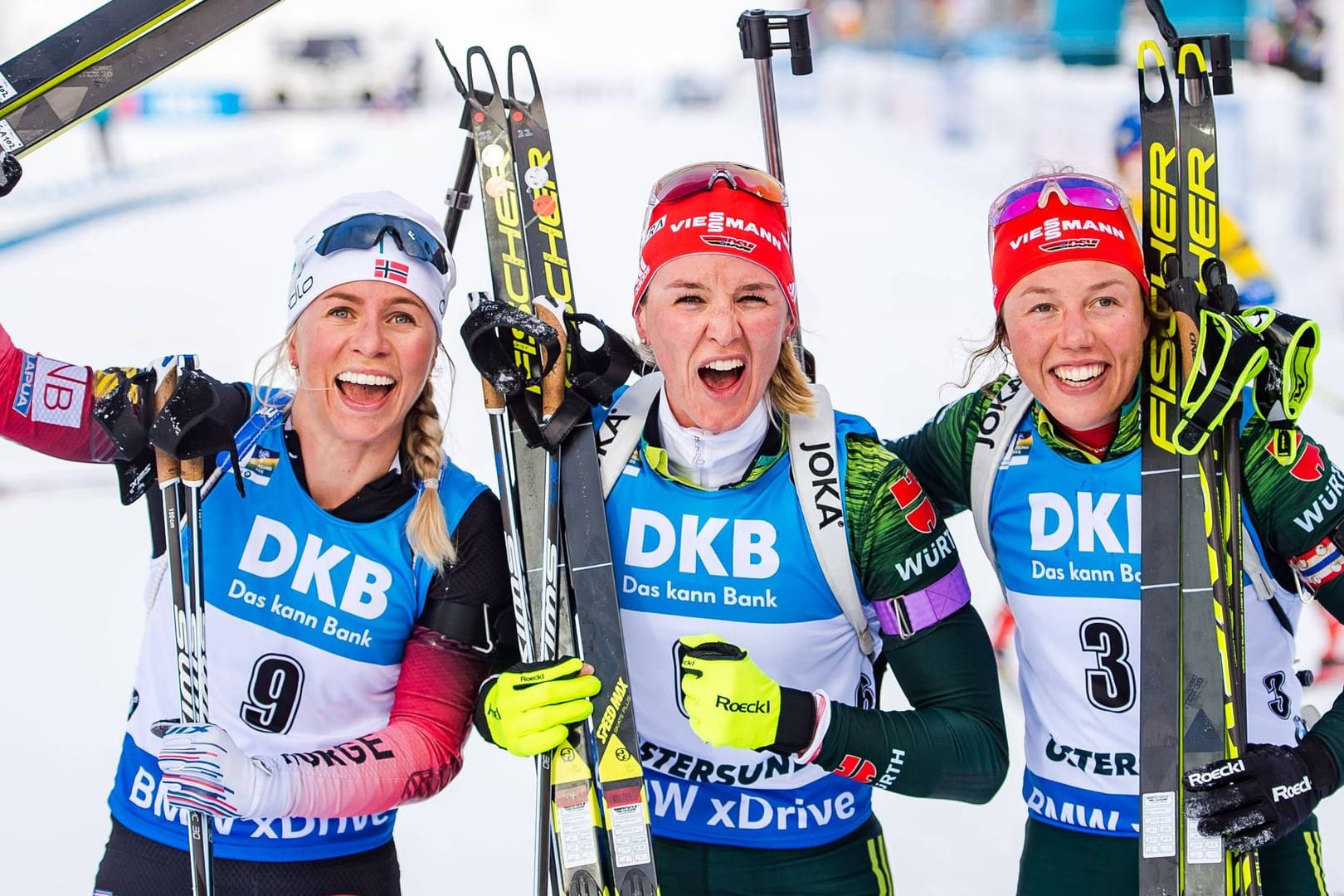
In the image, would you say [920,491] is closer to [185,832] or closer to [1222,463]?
[1222,463]

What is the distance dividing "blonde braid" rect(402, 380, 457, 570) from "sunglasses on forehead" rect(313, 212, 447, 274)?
0.26 metres

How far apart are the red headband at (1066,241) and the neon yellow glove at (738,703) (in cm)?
93

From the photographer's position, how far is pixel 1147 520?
243 cm

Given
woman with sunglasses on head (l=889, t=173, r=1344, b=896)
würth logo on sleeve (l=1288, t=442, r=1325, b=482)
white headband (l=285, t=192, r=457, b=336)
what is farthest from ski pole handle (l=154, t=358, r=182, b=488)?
würth logo on sleeve (l=1288, t=442, r=1325, b=482)

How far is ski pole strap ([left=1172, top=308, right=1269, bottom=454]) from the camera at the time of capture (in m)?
2.31

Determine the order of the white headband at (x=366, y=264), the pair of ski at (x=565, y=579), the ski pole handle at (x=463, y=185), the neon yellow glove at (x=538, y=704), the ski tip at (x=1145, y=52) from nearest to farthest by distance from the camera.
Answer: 1. the neon yellow glove at (x=538, y=704)
2. the pair of ski at (x=565, y=579)
3. the white headband at (x=366, y=264)
4. the ski tip at (x=1145, y=52)
5. the ski pole handle at (x=463, y=185)

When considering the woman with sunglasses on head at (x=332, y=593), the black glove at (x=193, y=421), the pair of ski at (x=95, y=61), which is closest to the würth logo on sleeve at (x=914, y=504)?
the woman with sunglasses on head at (x=332, y=593)

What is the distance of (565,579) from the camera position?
2494 mm

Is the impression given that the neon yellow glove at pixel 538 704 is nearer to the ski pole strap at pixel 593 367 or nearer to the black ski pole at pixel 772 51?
the ski pole strap at pixel 593 367

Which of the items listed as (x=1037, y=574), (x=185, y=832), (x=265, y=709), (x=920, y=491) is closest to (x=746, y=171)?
(x=920, y=491)

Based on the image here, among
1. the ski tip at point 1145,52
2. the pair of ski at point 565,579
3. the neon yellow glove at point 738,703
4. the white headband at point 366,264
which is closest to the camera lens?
the neon yellow glove at point 738,703

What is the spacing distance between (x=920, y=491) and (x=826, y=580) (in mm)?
233

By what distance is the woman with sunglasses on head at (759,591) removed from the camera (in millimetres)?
2338

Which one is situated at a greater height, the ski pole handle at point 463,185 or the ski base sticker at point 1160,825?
the ski pole handle at point 463,185
